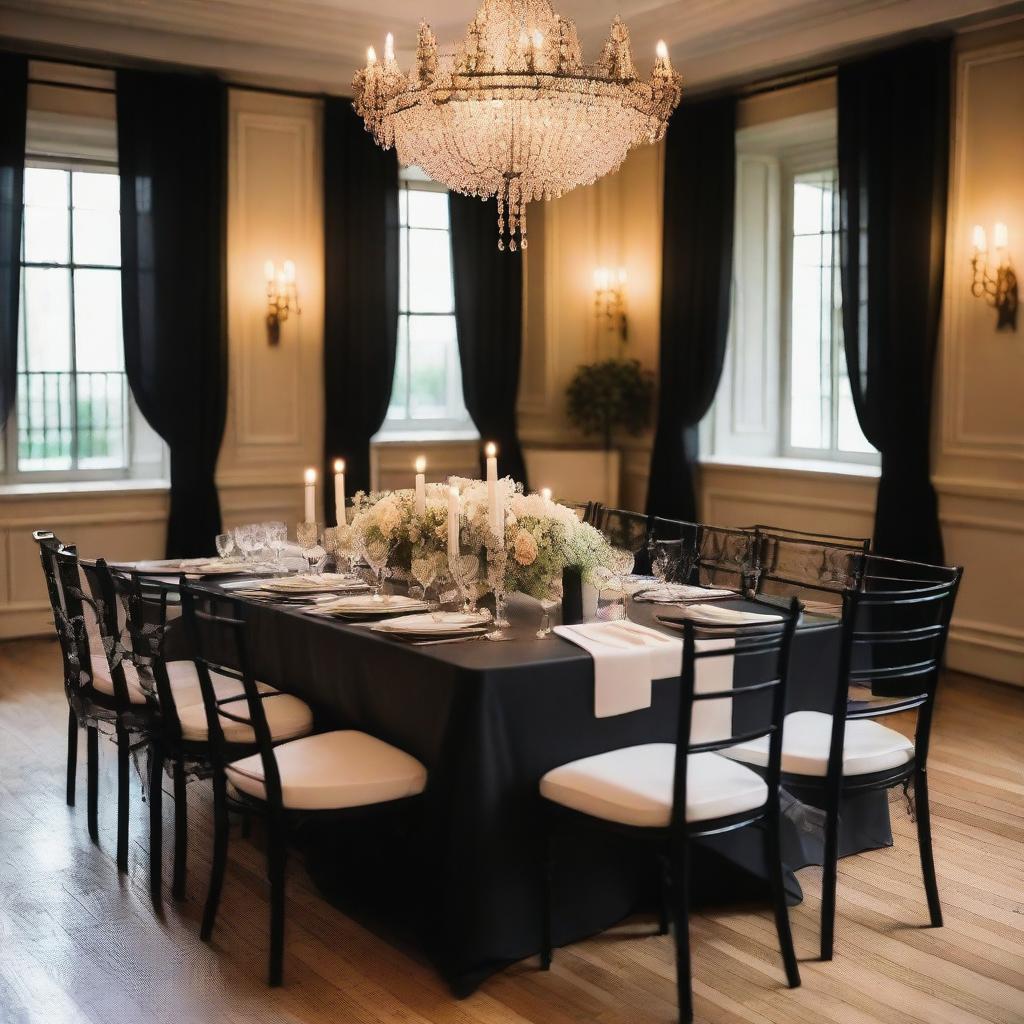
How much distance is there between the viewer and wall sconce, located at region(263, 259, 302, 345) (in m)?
7.90

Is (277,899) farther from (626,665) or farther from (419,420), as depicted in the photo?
(419,420)

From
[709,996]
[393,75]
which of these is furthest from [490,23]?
[709,996]

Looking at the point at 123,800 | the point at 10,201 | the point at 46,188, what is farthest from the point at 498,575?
the point at 46,188

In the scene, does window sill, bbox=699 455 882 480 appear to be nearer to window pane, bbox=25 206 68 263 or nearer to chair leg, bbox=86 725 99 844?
window pane, bbox=25 206 68 263

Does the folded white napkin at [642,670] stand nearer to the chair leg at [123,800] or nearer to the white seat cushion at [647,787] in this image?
the white seat cushion at [647,787]

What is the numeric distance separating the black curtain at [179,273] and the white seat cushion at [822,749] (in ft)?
16.1

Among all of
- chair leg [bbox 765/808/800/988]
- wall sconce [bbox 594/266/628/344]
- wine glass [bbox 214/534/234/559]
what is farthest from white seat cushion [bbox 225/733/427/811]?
wall sconce [bbox 594/266/628/344]

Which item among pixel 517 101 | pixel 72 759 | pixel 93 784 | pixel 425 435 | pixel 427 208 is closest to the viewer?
pixel 93 784

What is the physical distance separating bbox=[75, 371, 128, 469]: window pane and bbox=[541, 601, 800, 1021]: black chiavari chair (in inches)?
210

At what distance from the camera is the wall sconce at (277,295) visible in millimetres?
7898

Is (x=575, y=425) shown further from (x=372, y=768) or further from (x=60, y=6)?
(x=372, y=768)

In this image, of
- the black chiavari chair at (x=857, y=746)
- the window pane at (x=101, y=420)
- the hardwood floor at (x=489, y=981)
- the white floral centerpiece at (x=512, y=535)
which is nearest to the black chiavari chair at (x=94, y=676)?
the hardwood floor at (x=489, y=981)

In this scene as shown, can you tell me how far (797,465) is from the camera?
25.0ft

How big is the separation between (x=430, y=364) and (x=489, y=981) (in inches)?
237
